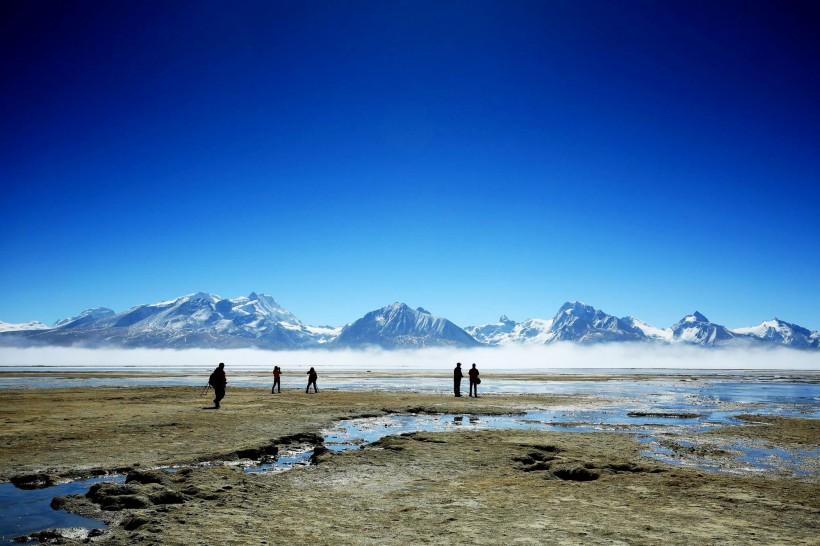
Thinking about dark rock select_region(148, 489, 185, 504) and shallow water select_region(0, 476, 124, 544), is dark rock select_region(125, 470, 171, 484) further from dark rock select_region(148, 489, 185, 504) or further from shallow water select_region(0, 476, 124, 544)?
dark rock select_region(148, 489, 185, 504)

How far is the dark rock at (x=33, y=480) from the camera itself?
12.9 metres

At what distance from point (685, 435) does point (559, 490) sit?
43.0ft

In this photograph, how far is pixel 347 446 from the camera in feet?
63.8

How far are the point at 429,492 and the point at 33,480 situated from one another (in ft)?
33.7

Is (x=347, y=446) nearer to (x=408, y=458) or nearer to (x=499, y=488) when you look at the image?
(x=408, y=458)

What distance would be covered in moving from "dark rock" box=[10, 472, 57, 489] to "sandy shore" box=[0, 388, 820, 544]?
1.96ft

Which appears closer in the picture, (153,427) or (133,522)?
(133,522)

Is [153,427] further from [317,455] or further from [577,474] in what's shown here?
[577,474]

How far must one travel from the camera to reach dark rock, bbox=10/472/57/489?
42.2 ft

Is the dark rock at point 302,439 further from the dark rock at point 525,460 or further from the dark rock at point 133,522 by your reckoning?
the dark rock at point 133,522

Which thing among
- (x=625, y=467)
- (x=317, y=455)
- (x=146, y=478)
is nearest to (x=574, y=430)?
(x=625, y=467)

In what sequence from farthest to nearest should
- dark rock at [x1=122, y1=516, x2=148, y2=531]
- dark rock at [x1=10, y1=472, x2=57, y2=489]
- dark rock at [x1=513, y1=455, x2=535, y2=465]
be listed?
dark rock at [x1=513, y1=455, x2=535, y2=465], dark rock at [x1=10, y1=472, x2=57, y2=489], dark rock at [x1=122, y1=516, x2=148, y2=531]

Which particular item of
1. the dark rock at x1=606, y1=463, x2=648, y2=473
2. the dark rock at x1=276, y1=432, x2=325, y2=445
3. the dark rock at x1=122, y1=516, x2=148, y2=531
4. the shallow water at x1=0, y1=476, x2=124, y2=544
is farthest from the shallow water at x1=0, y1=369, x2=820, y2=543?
the dark rock at x1=606, y1=463, x2=648, y2=473

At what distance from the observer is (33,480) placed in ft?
43.3
